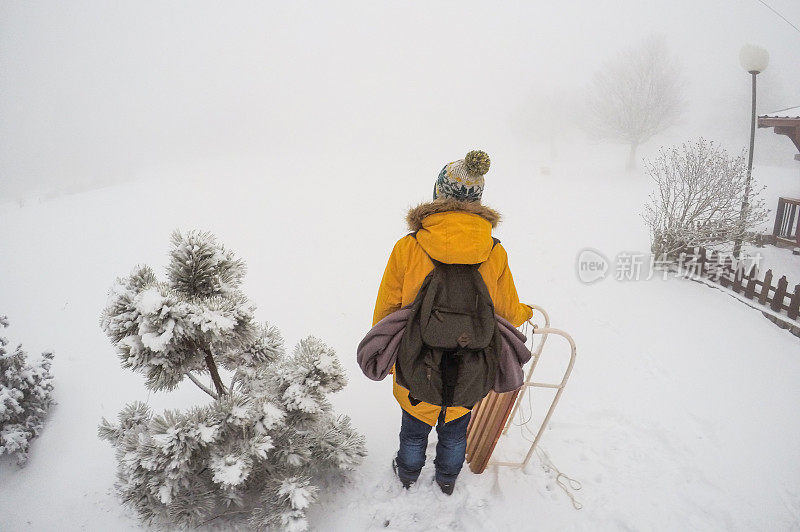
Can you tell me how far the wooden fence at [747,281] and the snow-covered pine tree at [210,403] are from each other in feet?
24.0

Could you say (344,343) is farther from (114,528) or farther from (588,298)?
(588,298)

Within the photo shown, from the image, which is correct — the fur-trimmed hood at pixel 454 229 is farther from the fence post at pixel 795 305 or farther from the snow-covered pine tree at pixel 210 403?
the fence post at pixel 795 305

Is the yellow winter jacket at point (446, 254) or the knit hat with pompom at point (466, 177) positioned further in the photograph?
the knit hat with pompom at point (466, 177)

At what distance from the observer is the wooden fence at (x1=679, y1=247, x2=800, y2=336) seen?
18.3ft

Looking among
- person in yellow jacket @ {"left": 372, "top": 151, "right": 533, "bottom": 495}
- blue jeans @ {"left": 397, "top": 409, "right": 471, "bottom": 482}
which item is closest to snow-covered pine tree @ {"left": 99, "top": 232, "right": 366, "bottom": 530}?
blue jeans @ {"left": 397, "top": 409, "right": 471, "bottom": 482}

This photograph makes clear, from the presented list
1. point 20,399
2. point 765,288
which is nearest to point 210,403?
point 20,399

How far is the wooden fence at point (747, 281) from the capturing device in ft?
18.3

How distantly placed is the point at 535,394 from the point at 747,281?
543 cm

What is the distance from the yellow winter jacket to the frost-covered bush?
12.0 feet

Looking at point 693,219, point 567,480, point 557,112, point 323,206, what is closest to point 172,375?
point 567,480

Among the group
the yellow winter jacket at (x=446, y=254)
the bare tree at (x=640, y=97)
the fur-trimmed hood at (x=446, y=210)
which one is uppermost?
the bare tree at (x=640, y=97)

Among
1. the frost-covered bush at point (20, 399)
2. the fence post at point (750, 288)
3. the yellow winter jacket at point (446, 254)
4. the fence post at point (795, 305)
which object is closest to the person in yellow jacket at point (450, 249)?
the yellow winter jacket at point (446, 254)

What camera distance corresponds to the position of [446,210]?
6.35ft

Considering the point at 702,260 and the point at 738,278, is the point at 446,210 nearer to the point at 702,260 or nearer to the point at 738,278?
the point at 738,278
